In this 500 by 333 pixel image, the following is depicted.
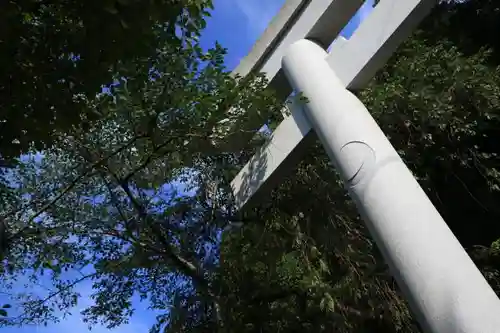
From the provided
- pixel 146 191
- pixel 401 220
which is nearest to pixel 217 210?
pixel 146 191

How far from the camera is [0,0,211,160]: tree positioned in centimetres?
265

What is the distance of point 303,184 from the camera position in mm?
5125

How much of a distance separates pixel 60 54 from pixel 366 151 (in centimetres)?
191

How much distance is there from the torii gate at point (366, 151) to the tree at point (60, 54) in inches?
53.6

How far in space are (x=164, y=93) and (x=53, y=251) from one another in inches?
69.9

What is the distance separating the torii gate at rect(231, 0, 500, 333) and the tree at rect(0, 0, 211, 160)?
1362mm

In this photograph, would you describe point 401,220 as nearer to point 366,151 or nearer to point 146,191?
point 366,151

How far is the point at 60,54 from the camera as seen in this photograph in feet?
9.53

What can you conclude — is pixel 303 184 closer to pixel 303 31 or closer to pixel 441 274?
pixel 303 31

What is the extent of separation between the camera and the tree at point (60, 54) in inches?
104

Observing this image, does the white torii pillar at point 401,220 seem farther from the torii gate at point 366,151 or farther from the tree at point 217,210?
the tree at point 217,210

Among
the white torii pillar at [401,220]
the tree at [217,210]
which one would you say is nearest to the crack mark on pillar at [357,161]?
the white torii pillar at [401,220]

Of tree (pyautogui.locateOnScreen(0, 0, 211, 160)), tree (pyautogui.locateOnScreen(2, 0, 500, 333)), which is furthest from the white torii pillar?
tree (pyautogui.locateOnScreen(0, 0, 211, 160))

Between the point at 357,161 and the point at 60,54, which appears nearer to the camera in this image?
the point at 60,54
